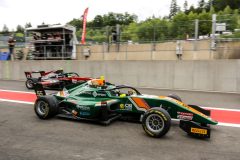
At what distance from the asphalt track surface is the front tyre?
164 millimetres

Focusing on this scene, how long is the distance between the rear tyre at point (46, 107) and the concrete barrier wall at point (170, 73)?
22.5 feet

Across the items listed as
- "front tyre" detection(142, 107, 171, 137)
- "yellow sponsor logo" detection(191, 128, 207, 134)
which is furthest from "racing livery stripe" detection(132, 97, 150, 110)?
"yellow sponsor logo" detection(191, 128, 207, 134)

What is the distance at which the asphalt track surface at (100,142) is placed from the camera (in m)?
4.58

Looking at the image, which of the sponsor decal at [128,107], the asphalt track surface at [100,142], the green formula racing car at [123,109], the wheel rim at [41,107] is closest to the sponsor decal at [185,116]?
the green formula racing car at [123,109]

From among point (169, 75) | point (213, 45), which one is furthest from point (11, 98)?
point (213, 45)

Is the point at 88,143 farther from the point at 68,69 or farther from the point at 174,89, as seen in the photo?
the point at 68,69

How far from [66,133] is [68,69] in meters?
10.5

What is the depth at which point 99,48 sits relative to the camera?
62.4 ft

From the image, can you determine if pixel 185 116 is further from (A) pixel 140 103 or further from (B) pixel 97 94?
(B) pixel 97 94

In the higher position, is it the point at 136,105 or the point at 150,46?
the point at 150,46

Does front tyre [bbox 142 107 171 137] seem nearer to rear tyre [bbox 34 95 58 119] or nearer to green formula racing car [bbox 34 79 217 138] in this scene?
green formula racing car [bbox 34 79 217 138]

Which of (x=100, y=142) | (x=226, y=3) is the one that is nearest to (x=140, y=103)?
(x=100, y=142)

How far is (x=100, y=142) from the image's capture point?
207 inches

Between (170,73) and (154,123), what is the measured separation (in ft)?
23.8
